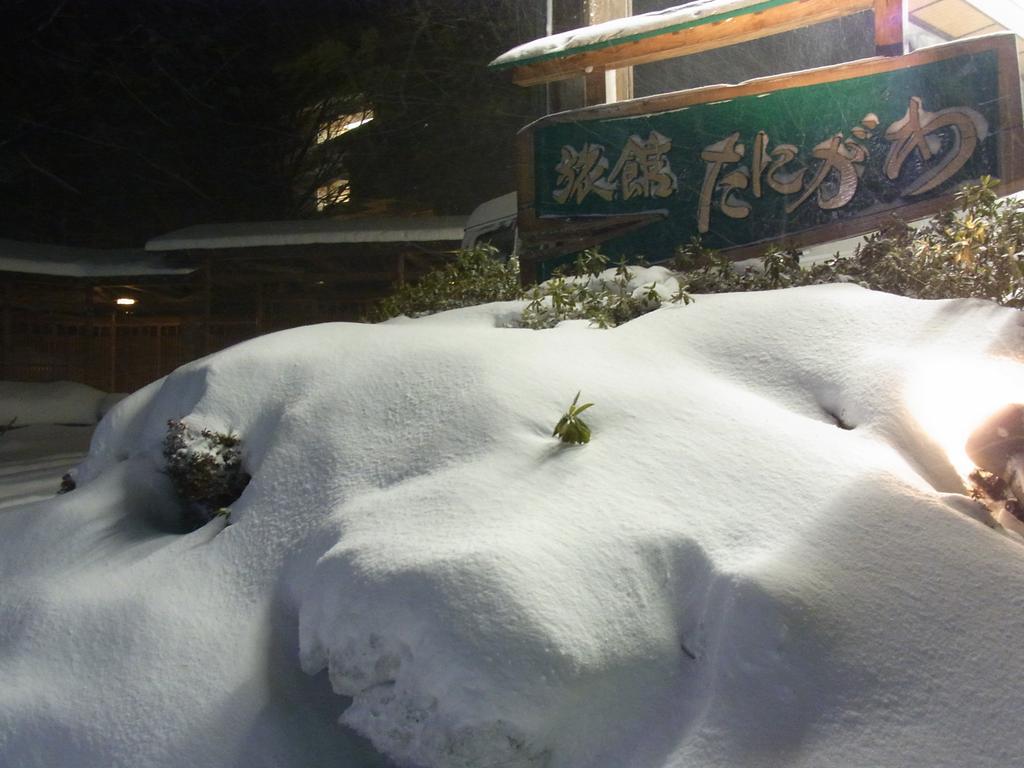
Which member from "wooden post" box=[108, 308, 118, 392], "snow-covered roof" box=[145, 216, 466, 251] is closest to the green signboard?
"snow-covered roof" box=[145, 216, 466, 251]

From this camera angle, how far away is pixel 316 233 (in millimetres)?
10867

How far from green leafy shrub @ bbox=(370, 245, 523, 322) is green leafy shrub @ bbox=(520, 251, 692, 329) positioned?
1.86 ft

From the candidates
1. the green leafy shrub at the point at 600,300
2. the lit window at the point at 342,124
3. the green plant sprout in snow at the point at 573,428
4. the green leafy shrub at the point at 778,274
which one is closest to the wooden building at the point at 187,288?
the lit window at the point at 342,124

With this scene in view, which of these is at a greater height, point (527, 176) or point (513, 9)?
point (513, 9)

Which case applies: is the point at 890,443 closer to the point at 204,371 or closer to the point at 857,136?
the point at 857,136

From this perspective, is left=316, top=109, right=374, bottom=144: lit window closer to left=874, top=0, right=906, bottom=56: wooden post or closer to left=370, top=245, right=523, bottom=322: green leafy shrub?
left=370, top=245, right=523, bottom=322: green leafy shrub

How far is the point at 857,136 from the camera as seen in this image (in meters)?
4.48

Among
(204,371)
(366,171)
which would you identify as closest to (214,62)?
(366,171)

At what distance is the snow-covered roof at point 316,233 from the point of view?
35.1 feet

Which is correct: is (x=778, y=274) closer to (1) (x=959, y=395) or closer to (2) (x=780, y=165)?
(2) (x=780, y=165)

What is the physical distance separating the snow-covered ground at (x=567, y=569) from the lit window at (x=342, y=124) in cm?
1127

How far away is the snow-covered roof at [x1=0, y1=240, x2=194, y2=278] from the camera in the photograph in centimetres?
1133

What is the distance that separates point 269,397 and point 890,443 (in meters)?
2.68

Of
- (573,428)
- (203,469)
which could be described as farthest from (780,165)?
(203,469)
